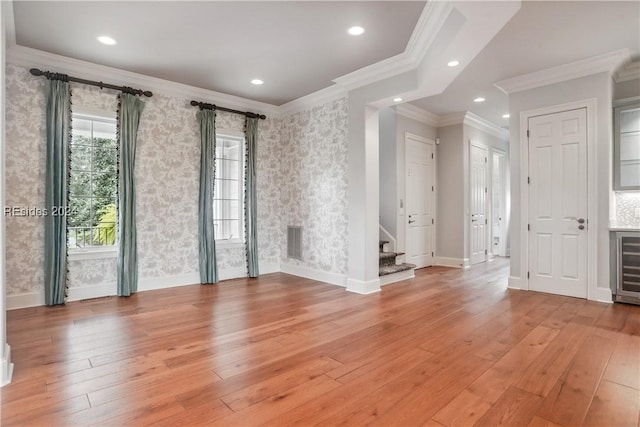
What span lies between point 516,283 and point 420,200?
2.31m

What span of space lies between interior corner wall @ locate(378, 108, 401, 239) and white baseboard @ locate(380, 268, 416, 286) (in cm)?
72

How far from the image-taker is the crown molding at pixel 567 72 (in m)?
3.98

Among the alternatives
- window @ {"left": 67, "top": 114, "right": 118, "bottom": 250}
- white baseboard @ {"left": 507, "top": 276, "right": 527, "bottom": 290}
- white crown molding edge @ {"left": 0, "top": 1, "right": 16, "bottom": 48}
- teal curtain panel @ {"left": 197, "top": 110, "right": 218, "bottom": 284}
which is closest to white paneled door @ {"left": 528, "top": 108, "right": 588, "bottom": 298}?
white baseboard @ {"left": 507, "top": 276, "right": 527, "bottom": 290}

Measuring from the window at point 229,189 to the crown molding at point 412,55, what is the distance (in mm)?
2158

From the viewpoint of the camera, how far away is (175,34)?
3510 mm

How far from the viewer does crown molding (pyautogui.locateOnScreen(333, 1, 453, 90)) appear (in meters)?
2.96

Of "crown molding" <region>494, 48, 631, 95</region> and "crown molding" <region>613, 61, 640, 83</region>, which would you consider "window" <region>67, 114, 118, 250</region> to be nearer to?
"crown molding" <region>494, 48, 631, 95</region>

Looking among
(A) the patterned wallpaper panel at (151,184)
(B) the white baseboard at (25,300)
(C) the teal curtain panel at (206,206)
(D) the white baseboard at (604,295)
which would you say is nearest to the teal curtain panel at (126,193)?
(A) the patterned wallpaper panel at (151,184)

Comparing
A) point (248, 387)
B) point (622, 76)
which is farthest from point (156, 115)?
point (622, 76)

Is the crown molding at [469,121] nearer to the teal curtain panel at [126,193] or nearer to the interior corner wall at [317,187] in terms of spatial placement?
the interior corner wall at [317,187]

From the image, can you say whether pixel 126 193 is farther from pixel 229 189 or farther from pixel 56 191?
pixel 229 189

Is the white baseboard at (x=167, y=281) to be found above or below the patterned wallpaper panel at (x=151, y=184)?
below

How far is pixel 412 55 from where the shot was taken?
384cm

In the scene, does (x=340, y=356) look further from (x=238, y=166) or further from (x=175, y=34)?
(x=238, y=166)
